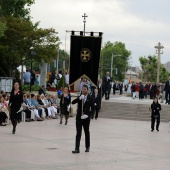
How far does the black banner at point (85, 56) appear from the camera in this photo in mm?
28016

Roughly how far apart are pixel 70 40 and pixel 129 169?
17.7 metres

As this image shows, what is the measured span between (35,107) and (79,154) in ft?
41.6

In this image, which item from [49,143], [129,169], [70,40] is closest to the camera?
[129,169]

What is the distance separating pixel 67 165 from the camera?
36.8 feet

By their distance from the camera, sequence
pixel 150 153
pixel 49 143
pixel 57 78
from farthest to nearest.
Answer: pixel 57 78
pixel 49 143
pixel 150 153

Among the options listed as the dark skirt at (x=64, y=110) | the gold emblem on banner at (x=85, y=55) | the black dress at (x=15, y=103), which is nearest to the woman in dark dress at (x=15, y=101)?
the black dress at (x=15, y=103)

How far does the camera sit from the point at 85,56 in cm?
2844

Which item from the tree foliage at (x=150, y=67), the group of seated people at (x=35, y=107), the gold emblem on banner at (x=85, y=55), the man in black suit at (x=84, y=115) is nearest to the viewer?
the man in black suit at (x=84, y=115)

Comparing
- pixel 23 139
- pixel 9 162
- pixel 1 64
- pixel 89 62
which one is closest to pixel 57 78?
pixel 1 64

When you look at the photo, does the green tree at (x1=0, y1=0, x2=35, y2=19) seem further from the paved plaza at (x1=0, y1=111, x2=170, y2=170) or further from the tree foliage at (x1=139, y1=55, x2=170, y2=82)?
the tree foliage at (x1=139, y1=55, x2=170, y2=82)

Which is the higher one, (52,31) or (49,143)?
(52,31)

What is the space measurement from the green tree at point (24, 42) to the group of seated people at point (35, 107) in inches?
288

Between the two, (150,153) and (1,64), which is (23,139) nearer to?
(150,153)

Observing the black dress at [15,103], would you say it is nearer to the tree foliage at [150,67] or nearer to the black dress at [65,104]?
the black dress at [65,104]
